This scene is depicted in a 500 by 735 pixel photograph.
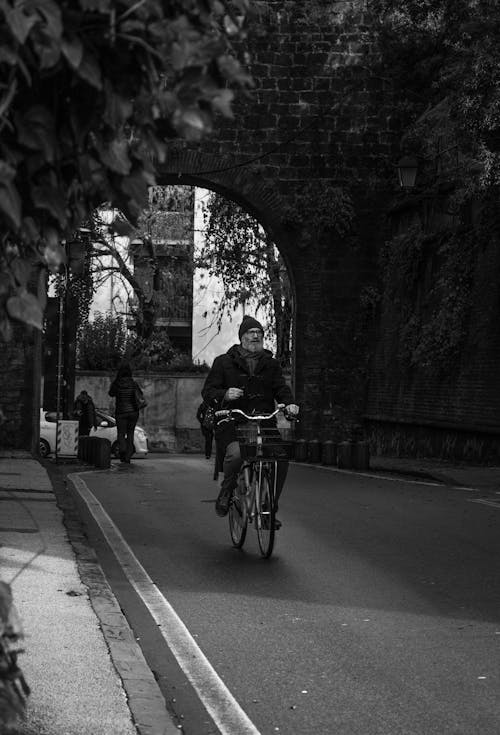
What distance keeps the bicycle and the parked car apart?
72.8 feet

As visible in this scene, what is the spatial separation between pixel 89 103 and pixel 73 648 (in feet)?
12.7

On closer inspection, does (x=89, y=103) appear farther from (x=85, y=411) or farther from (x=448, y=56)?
(x=85, y=411)

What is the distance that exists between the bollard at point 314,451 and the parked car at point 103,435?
7751 mm

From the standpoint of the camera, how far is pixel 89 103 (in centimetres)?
281

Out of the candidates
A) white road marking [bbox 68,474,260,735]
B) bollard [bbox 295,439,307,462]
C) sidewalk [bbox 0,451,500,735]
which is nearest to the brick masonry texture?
bollard [bbox 295,439,307,462]

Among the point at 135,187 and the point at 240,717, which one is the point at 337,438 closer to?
the point at 240,717

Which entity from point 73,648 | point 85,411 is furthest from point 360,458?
point 73,648

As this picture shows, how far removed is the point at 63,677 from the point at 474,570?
4.57 meters

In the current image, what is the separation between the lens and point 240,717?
5320 mm

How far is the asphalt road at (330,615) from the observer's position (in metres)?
5.46

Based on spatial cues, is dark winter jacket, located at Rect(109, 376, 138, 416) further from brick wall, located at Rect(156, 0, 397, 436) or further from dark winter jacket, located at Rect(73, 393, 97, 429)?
dark winter jacket, located at Rect(73, 393, 97, 429)

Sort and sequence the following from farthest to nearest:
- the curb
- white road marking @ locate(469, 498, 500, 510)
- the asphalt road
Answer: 1. white road marking @ locate(469, 498, 500, 510)
2. the asphalt road
3. the curb

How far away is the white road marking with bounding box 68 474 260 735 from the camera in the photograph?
17.4ft

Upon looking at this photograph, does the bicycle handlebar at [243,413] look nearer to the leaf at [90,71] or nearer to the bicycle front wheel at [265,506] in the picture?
the bicycle front wheel at [265,506]
